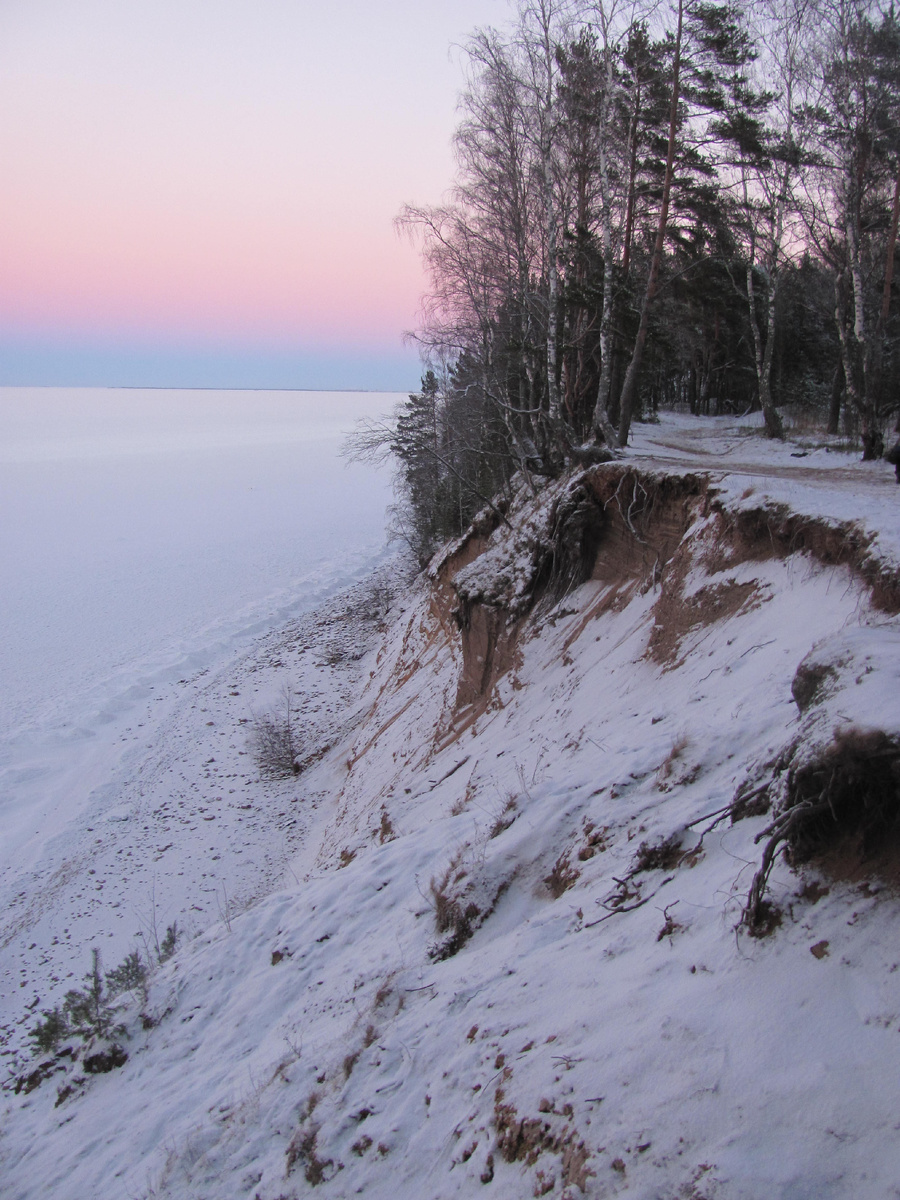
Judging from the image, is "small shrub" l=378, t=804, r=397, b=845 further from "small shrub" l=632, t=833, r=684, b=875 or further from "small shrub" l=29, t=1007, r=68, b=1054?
"small shrub" l=632, t=833, r=684, b=875

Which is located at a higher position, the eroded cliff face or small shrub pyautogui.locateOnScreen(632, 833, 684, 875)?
the eroded cliff face

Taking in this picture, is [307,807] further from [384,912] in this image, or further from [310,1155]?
[310,1155]

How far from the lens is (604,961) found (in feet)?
12.2

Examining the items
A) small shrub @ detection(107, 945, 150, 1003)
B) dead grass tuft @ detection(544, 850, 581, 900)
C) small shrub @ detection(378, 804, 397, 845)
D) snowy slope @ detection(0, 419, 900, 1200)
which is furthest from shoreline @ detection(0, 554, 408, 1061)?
dead grass tuft @ detection(544, 850, 581, 900)

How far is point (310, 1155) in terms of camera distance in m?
3.86

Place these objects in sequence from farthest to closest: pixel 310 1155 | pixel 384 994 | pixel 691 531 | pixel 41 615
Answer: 1. pixel 41 615
2. pixel 691 531
3. pixel 384 994
4. pixel 310 1155

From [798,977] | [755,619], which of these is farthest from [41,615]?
[798,977]

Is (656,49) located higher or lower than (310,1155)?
higher

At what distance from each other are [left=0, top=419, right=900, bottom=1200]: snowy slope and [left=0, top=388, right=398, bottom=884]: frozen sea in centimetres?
1017

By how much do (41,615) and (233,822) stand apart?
20.0 meters

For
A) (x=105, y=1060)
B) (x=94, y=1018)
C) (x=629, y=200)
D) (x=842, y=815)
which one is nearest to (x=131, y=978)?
(x=94, y=1018)

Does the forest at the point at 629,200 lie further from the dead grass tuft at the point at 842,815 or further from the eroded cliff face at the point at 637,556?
the dead grass tuft at the point at 842,815

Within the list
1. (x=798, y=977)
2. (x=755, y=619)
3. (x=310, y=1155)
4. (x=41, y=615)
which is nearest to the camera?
(x=798, y=977)

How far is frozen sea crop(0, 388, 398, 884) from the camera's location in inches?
694
